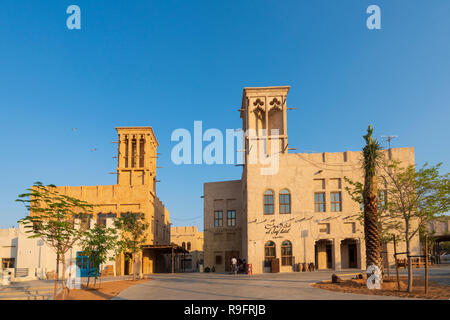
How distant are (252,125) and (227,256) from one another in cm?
1612

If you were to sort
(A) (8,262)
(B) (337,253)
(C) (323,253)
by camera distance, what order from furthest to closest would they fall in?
(A) (8,262) < (C) (323,253) < (B) (337,253)

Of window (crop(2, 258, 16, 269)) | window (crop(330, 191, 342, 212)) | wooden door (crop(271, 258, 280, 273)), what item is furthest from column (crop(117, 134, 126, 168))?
window (crop(330, 191, 342, 212))

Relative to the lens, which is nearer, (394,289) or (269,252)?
(394,289)

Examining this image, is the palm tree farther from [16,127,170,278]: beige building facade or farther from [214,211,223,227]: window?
[214,211,223,227]: window

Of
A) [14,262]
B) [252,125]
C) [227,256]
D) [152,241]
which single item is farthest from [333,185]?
[14,262]

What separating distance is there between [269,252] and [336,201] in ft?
26.3

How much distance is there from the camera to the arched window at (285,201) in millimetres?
35594

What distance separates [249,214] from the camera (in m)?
35.5

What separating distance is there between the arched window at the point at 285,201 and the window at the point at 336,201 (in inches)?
165

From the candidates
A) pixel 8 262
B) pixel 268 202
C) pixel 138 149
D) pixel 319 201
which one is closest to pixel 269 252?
pixel 268 202

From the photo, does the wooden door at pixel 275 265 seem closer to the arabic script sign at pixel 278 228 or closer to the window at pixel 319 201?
the arabic script sign at pixel 278 228

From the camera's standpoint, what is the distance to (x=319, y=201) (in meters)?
36.2

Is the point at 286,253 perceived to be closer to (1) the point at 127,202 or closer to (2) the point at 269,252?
(2) the point at 269,252
